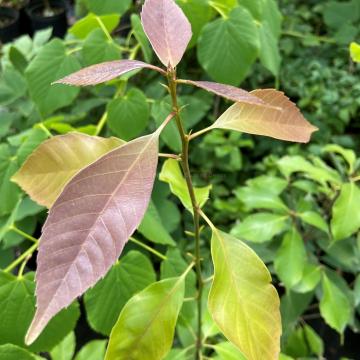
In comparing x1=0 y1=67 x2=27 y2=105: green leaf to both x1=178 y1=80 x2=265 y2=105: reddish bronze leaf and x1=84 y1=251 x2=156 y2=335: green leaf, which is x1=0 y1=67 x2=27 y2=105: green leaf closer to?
x1=84 y1=251 x2=156 y2=335: green leaf

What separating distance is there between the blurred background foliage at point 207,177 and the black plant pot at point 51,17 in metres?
1.33

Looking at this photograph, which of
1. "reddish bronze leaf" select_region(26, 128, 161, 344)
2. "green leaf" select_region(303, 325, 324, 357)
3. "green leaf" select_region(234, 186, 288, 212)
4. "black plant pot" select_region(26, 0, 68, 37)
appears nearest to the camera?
"reddish bronze leaf" select_region(26, 128, 161, 344)

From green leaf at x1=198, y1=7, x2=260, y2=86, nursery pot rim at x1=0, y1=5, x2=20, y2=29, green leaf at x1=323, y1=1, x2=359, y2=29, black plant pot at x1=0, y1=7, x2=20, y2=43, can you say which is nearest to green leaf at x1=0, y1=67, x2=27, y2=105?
green leaf at x1=198, y1=7, x2=260, y2=86

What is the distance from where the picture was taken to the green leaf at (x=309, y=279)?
1026 mm

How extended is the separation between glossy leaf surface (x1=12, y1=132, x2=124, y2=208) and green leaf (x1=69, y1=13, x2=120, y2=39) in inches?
19.6

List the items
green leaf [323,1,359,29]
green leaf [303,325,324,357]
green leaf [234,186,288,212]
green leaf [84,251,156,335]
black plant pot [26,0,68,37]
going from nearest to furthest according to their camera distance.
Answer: green leaf [84,251,156,335] < green leaf [234,186,288,212] < green leaf [303,325,324,357] < green leaf [323,1,359,29] < black plant pot [26,0,68,37]

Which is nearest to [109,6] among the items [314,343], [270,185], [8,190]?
[8,190]

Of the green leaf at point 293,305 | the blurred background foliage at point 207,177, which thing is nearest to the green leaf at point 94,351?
the blurred background foliage at point 207,177

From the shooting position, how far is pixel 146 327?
1.80 ft

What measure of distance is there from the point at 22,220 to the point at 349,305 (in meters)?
0.71

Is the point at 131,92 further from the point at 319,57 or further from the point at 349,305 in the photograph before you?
the point at 319,57

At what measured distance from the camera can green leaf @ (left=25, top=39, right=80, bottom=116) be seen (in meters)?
0.90

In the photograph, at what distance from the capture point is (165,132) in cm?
89

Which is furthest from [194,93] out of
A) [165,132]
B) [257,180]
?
[165,132]
